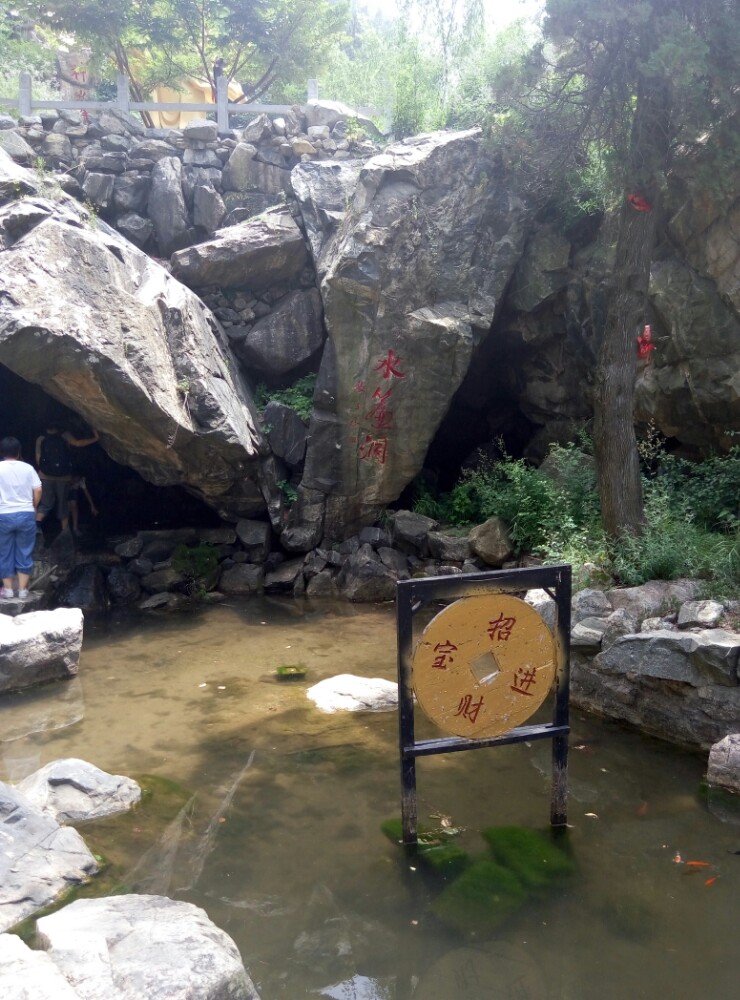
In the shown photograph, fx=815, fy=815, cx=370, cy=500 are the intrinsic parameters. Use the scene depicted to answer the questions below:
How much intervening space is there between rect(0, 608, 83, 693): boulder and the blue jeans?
46.3 inches

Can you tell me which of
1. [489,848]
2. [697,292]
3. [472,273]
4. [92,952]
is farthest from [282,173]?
[92,952]

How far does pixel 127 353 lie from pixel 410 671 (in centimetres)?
543

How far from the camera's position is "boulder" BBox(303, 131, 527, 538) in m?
9.81

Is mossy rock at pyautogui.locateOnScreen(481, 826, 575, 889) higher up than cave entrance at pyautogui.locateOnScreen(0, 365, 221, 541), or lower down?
lower down

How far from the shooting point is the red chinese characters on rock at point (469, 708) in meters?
3.91

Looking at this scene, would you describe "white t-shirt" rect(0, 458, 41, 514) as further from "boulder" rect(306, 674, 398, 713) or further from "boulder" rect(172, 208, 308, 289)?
"boulder" rect(172, 208, 308, 289)

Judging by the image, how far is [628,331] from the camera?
23.6ft

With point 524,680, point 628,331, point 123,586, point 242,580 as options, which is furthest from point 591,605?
point 123,586

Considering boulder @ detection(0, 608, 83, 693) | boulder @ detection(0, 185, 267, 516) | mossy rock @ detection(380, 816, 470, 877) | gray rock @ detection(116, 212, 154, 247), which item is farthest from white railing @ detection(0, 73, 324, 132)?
mossy rock @ detection(380, 816, 470, 877)

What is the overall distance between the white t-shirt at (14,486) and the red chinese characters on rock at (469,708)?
5.62 m

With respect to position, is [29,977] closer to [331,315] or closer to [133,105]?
[331,315]

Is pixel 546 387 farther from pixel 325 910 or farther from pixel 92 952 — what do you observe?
pixel 92 952

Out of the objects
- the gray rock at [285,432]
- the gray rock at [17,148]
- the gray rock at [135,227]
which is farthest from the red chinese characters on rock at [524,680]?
the gray rock at [17,148]

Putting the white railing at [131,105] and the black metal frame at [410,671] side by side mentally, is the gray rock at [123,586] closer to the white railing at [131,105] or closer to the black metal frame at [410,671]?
the black metal frame at [410,671]
